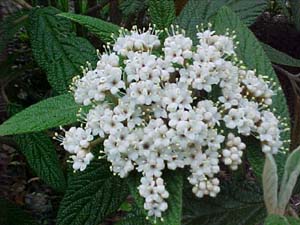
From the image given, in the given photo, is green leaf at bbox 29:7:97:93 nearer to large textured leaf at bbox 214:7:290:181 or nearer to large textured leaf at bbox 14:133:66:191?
large textured leaf at bbox 14:133:66:191

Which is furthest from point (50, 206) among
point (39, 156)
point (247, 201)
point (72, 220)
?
point (247, 201)

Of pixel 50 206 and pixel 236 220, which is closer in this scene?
pixel 236 220

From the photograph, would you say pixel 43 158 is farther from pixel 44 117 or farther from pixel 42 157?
pixel 44 117

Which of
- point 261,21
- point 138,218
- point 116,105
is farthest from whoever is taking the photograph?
point 261,21

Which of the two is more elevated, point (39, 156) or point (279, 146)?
point (279, 146)

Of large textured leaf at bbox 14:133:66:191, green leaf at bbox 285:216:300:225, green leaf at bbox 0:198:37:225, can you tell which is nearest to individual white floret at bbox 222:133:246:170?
green leaf at bbox 285:216:300:225

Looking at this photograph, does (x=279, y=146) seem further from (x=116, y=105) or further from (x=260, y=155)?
(x=116, y=105)

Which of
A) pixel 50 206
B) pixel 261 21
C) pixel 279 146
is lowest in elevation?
pixel 50 206
